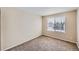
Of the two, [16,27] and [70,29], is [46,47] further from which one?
[70,29]

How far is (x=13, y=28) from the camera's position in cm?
287

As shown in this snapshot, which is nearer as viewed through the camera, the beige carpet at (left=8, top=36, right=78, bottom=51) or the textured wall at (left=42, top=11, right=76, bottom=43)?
the beige carpet at (left=8, top=36, right=78, bottom=51)

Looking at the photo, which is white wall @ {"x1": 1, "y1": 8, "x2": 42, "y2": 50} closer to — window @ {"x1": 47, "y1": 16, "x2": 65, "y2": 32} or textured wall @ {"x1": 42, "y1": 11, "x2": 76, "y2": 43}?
window @ {"x1": 47, "y1": 16, "x2": 65, "y2": 32}

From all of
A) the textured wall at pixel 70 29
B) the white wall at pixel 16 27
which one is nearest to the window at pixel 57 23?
the textured wall at pixel 70 29

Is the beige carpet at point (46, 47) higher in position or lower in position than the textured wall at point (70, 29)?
lower

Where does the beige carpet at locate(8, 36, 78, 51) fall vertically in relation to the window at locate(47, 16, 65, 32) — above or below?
below

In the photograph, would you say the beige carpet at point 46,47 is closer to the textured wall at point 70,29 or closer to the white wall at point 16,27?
the white wall at point 16,27

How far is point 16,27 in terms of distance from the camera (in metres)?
3.05

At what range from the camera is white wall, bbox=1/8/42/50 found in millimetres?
2435

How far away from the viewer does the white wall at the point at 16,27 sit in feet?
7.99

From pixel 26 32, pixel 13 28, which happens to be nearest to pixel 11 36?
pixel 13 28

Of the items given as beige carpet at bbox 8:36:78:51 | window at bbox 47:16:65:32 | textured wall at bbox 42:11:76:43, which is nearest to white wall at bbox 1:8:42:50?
beige carpet at bbox 8:36:78:51
